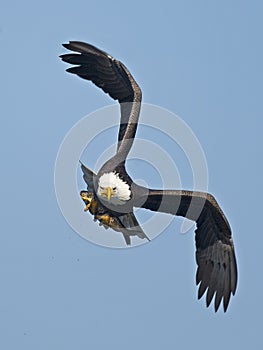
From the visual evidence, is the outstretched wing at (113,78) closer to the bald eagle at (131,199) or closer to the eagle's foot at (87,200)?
the bald eagle at (131,199)

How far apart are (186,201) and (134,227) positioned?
0.74 m

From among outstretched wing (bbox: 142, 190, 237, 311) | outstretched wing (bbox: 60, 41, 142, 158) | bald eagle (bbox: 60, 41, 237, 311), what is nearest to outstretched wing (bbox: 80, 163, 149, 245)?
bald eagle (bbox: 60, 41, 237, 311)

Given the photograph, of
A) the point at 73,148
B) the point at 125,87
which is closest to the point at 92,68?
the point at 125,87

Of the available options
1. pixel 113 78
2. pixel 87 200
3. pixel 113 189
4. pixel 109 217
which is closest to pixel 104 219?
pixel 109 217

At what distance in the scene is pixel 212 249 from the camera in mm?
10742

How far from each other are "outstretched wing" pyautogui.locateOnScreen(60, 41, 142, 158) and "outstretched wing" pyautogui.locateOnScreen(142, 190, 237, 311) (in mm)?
1096

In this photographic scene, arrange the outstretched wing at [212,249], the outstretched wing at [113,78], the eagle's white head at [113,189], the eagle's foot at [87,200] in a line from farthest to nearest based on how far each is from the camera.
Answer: the outstretched wing at [212,249], the outstretched wing at [113,78], the eagle's foot at [87,200], the eagle's white head at [113,189]

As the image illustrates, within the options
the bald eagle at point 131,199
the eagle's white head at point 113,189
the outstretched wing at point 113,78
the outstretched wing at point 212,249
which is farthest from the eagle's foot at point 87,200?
the outstretched wing at point 212,249

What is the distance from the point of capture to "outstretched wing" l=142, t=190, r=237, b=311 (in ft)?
33.8

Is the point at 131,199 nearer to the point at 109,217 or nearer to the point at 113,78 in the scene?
the point at 109,217

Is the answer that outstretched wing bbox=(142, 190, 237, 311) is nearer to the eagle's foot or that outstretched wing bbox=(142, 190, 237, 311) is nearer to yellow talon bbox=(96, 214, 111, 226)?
yellow talon bbox=(96, 214, 111, 226)

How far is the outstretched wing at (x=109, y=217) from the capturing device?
9.62 m

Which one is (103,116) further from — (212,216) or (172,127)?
(212,216)

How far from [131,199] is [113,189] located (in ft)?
1.23
